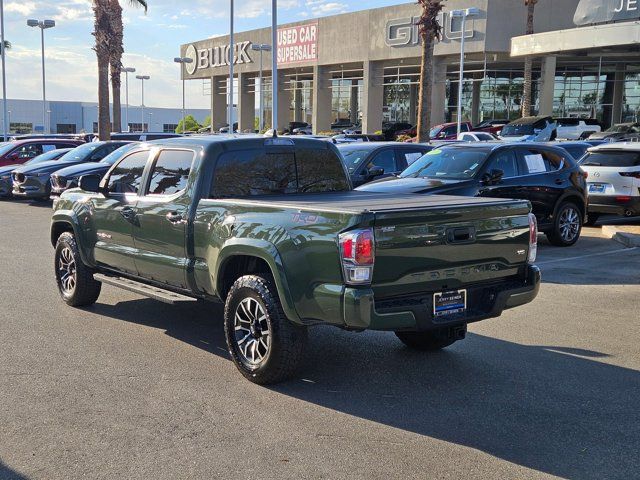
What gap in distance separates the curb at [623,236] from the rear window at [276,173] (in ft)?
24.5

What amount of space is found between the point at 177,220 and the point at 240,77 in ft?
199

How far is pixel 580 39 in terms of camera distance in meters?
35.4

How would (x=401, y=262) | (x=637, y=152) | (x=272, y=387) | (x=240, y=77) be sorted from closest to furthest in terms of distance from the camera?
(x=401, y=262)
(x=272, y=387)
(x=637, y=152)
(x=240, y=77)

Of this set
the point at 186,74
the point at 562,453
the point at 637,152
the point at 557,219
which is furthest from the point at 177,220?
the point at 186,74

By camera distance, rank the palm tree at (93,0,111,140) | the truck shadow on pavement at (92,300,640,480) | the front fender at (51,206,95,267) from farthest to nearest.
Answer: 1. the palm tree at (93,0,111,140)
2. the front fender at (51,206,95,267)
3. the truck shadow on pavement at (92,300,640,480)

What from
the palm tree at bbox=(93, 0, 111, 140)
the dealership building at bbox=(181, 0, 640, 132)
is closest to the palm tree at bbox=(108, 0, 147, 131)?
the palm tree at bbox=(93, 0, 111, 140)

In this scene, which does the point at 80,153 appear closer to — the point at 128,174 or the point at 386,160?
the point at 386,160

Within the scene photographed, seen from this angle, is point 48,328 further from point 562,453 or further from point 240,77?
point 240,77

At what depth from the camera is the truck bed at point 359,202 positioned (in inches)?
208

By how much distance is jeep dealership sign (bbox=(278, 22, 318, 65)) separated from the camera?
5484 centimetres

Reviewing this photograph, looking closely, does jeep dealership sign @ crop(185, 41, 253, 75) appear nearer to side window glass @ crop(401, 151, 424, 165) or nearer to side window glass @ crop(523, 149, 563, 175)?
side window glass @ crop(401, 151, 424, 165)

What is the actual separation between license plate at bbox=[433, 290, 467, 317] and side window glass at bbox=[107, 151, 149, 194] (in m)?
3.37

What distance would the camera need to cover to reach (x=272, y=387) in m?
5.68

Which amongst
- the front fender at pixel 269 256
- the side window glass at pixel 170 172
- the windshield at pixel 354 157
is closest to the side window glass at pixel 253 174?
the side window glass at pixel 170 172
